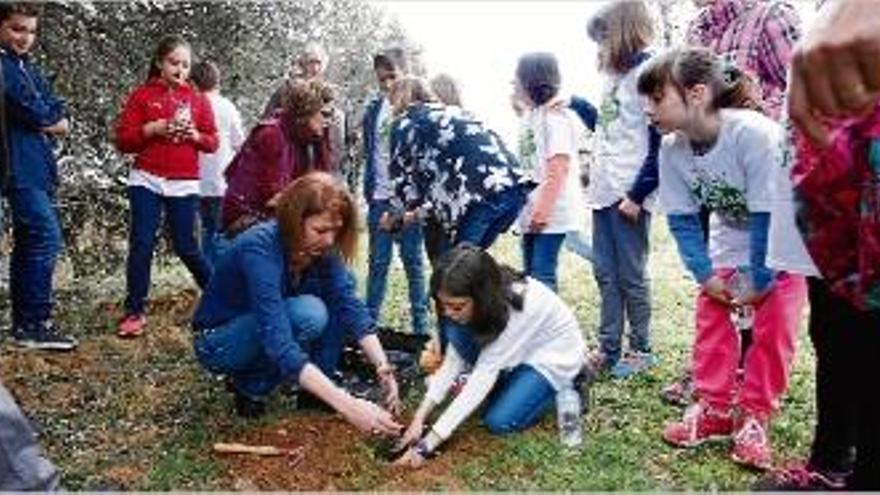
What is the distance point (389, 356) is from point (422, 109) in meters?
1.08

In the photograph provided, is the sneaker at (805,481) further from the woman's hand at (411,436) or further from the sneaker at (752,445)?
the woman's hand at (411,436)

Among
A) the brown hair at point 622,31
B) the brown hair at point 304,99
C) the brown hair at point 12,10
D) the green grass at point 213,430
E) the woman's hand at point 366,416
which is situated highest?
the brown hair at point 12,10

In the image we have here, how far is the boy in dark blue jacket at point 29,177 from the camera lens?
4.77m

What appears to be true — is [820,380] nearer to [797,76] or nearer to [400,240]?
[797,76]

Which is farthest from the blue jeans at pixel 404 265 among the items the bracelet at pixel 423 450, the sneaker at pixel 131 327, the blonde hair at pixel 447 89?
the bracelet at pixel 423 450

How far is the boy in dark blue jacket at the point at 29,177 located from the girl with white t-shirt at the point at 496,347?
2.03m

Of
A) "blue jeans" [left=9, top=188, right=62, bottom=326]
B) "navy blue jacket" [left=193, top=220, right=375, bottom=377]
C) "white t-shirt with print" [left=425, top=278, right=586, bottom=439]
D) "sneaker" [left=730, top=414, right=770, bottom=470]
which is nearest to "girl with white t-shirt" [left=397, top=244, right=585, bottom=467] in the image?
"white t-shirt with print" [left=425, top=278, right=586, bottom=439]

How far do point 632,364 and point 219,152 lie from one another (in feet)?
9.69

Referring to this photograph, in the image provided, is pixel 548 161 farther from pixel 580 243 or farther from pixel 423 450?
pixel 423 450

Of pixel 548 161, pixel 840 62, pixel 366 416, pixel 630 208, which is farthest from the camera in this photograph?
pixel 548 161

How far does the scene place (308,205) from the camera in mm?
3680

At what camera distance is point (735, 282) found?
141 inches

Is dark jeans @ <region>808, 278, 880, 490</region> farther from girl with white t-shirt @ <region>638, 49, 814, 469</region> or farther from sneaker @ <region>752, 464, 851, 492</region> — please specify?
girl with white t-shirt @ <region>638, 49, 814, 469</region>

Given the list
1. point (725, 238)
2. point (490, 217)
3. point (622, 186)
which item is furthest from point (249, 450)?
point (622, 186)
